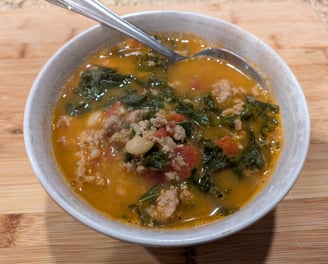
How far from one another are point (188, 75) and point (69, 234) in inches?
49.4

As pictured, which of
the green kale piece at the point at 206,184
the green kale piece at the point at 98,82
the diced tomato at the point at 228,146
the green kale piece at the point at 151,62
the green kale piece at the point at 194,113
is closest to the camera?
the green kale piece at the point at 206,184

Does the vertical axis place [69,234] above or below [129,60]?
below

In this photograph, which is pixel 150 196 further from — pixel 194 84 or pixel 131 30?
pixel 131 30

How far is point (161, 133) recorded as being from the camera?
6.75 ft

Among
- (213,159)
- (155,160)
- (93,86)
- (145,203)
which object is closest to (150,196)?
(145,203)

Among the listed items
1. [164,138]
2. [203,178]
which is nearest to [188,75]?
[164,138]

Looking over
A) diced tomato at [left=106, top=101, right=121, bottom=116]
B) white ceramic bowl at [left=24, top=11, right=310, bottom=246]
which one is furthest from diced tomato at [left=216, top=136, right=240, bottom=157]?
diced tomato at [left=106, top=101, right=121, bottom=116]

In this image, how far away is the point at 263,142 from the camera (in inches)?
85.5

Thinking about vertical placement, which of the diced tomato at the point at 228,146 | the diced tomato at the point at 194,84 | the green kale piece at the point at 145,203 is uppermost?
the diced tomato at the point at 194,84

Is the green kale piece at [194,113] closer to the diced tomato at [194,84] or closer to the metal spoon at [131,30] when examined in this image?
the diced tomato at [194,84]

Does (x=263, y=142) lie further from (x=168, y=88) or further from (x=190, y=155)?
(x=168, y=88)

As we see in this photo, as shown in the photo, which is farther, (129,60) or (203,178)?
(129,60)

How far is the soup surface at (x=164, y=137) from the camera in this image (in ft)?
6.38

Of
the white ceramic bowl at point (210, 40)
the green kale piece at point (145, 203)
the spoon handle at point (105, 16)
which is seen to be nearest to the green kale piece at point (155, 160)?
the green kale piece at point (145, 203)
